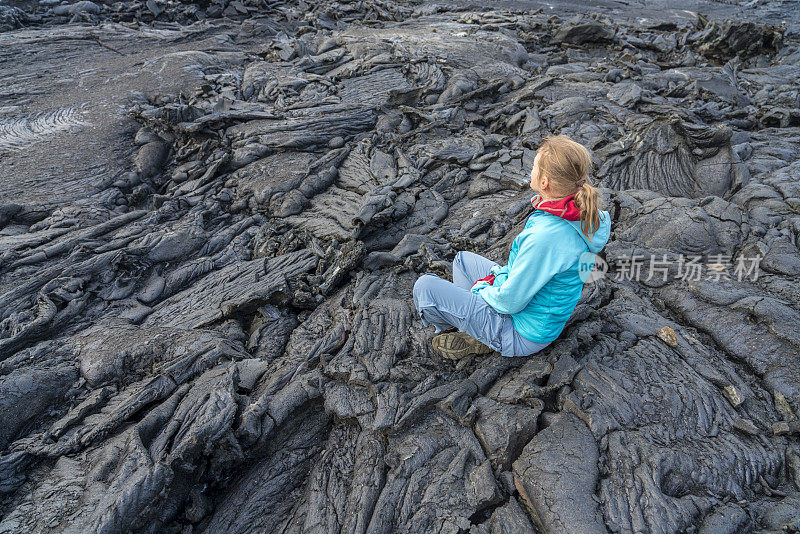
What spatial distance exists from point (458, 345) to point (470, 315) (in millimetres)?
520

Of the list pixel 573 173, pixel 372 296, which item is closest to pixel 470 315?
pixel 573 173

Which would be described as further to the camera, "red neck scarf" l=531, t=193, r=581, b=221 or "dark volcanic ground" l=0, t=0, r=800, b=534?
"dark volcanic ground" l=0, t=0, r=800, b=534

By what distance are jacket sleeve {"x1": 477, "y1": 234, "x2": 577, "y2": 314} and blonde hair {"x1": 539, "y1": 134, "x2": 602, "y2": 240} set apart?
0.98 ft

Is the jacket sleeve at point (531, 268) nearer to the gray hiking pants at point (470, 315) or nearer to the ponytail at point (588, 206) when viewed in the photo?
the ponytail at point (588, 206)

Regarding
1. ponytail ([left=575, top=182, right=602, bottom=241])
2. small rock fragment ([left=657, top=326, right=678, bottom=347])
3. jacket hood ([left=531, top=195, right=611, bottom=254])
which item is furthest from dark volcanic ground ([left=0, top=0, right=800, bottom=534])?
ponytail ([left=575, top=182, right=602, bottom=241])

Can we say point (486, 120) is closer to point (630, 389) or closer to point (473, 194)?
point (473, 194)

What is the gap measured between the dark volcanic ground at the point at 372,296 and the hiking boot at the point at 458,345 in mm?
102

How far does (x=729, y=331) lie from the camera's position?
4477 mm

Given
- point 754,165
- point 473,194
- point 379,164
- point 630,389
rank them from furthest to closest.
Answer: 1. point 379,164
2. point 473,194
3. point 754,165
4. point 630,389

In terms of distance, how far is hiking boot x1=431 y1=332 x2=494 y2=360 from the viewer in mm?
4355

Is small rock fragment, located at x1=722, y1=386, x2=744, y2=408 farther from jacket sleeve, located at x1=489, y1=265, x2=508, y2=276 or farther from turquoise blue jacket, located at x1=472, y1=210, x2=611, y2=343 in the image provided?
jacket sleeve, located at x1=489, y1=265, x2=508, y2=276

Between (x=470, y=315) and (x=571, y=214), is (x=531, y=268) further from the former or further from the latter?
(x=470, y=315)

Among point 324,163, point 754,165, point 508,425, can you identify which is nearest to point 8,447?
point 508,425

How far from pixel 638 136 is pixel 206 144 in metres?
7.71
